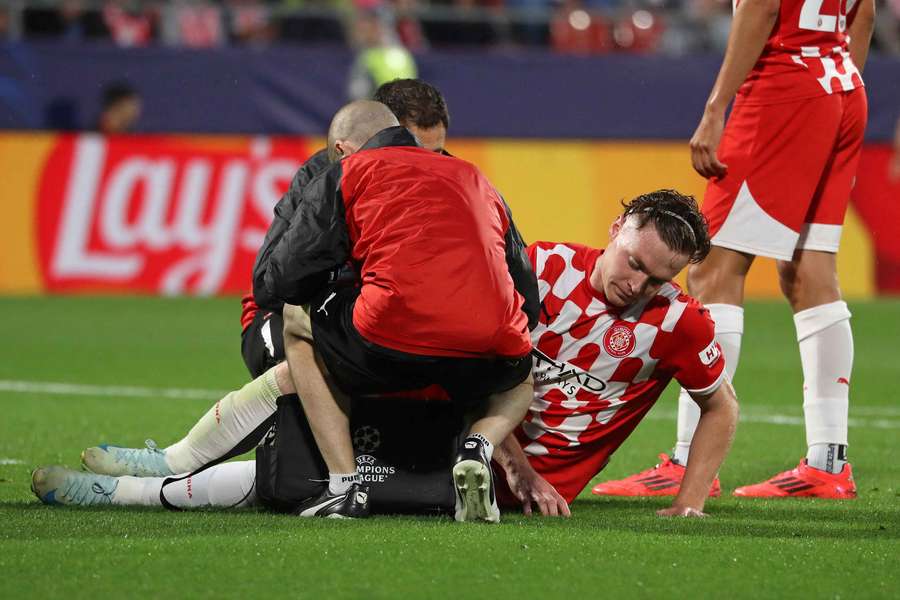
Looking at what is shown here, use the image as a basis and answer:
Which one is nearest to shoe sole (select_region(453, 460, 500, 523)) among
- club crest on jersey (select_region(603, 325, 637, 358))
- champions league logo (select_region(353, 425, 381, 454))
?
champions league logo (select_region(353, 425, 381, 454))

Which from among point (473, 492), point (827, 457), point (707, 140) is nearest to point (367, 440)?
point (473, 492)

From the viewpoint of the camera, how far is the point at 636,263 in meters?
4.41

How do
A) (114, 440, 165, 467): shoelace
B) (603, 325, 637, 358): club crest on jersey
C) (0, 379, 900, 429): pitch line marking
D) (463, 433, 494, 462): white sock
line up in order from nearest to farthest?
(463, 433, 494, 462): white sock
(603, 325, 637, 358): club crest on jersey
(114, 440, 165, 467): shoelace
(0, 379, 900, 429): pitch line marking

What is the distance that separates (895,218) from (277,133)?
5801 millimetres

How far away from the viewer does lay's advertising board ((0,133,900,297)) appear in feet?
43.1

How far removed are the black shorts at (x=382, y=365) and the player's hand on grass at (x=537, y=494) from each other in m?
0.35

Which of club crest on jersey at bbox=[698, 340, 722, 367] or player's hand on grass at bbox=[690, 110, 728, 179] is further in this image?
player's hand on grass at bbox=[690, 110, 728, 179]

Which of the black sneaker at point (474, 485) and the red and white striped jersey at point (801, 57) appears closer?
the black sneaker at point (474, 485)

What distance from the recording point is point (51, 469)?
14.9 feet

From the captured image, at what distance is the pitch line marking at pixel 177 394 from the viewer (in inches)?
287

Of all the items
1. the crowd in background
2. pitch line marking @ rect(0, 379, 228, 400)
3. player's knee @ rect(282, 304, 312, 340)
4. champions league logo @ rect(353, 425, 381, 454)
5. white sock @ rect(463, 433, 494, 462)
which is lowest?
pitch line marking @ rect(0, 379, 228, 400)

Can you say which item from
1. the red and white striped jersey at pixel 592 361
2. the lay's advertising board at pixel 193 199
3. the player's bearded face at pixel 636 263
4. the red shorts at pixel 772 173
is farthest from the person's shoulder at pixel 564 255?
the lay's advertising board at pixel 193 199

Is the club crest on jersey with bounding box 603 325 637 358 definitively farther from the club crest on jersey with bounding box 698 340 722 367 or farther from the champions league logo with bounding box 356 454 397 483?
the champions league logo with bounding box 356 454 397 483

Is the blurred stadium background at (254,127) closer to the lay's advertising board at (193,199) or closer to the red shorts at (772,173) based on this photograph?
the lay's advertising board at (193,199)
